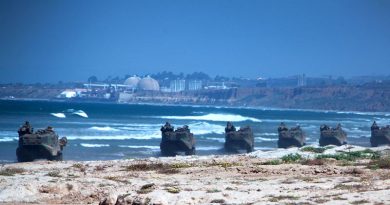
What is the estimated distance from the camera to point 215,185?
19.1 metres

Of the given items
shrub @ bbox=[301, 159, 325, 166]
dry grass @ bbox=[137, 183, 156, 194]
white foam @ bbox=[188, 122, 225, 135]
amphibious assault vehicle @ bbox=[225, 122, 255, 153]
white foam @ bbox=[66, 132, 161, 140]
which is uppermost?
dry grass @ bbox=[137, 183, 156, 194]

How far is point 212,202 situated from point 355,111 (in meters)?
179

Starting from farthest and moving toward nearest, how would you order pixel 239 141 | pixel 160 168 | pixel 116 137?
pixel 116 137 → pixel 239 141 → pixel 160 168

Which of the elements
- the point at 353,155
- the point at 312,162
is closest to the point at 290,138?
the point at 353,155

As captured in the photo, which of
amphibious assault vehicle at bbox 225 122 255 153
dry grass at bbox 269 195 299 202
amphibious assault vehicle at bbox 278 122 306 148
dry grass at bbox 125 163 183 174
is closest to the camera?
dry grass at bbox 269 195 299 202

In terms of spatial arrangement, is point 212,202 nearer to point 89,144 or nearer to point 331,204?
point 331,204

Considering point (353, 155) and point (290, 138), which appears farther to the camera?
point (290, 138)

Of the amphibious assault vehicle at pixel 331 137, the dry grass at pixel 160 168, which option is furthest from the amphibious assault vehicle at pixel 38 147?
Result: the amphibious assault vehicle at pixel 331 137

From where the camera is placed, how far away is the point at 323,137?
1956 inches

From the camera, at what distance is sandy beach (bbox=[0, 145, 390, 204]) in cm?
1573

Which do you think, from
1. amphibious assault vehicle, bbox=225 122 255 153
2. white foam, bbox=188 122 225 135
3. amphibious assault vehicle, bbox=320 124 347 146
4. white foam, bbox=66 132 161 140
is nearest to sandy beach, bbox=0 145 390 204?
amphibious assault vehicle, bbox=225 122 255 153

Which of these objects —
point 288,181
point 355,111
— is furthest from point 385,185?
point 355,111

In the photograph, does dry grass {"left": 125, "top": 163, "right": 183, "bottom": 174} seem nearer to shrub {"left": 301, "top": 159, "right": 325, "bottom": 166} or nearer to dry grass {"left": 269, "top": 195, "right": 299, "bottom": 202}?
shrub {"left": 301, "top": 159, "right": 325, "bottom": 166}

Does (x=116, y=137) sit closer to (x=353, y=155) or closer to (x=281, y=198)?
(x=353, y=155)
